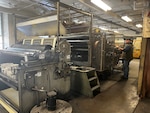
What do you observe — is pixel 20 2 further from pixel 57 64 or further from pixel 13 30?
pixel 57 64

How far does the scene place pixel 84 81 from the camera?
10.9ft

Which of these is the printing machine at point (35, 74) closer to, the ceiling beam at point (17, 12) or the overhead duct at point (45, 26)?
the overhead duct at point (45, 26)

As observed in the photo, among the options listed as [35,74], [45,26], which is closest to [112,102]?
[35,74]

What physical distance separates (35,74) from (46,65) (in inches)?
10.9

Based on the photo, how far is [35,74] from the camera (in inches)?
88.3

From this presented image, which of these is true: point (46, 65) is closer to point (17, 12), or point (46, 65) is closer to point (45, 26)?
point (45, 26)

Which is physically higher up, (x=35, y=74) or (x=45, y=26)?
(x=45, y=26)

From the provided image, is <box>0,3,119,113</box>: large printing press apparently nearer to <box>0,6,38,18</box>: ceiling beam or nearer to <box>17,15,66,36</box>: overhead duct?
<box>17,15,66,36</box>: overhead duct

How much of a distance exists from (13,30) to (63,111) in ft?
A: 14.9

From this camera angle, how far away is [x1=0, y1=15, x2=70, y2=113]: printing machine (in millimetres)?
2117

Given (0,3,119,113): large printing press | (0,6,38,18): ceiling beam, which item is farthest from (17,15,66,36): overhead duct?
(0,6,38,18): ceiling beam

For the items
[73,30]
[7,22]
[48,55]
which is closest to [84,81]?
[48,55]

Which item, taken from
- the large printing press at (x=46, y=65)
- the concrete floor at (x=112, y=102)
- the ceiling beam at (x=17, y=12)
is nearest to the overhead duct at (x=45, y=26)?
the large printing press at (x=46, y=65)

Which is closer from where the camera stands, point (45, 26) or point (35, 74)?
point (35, 74)
